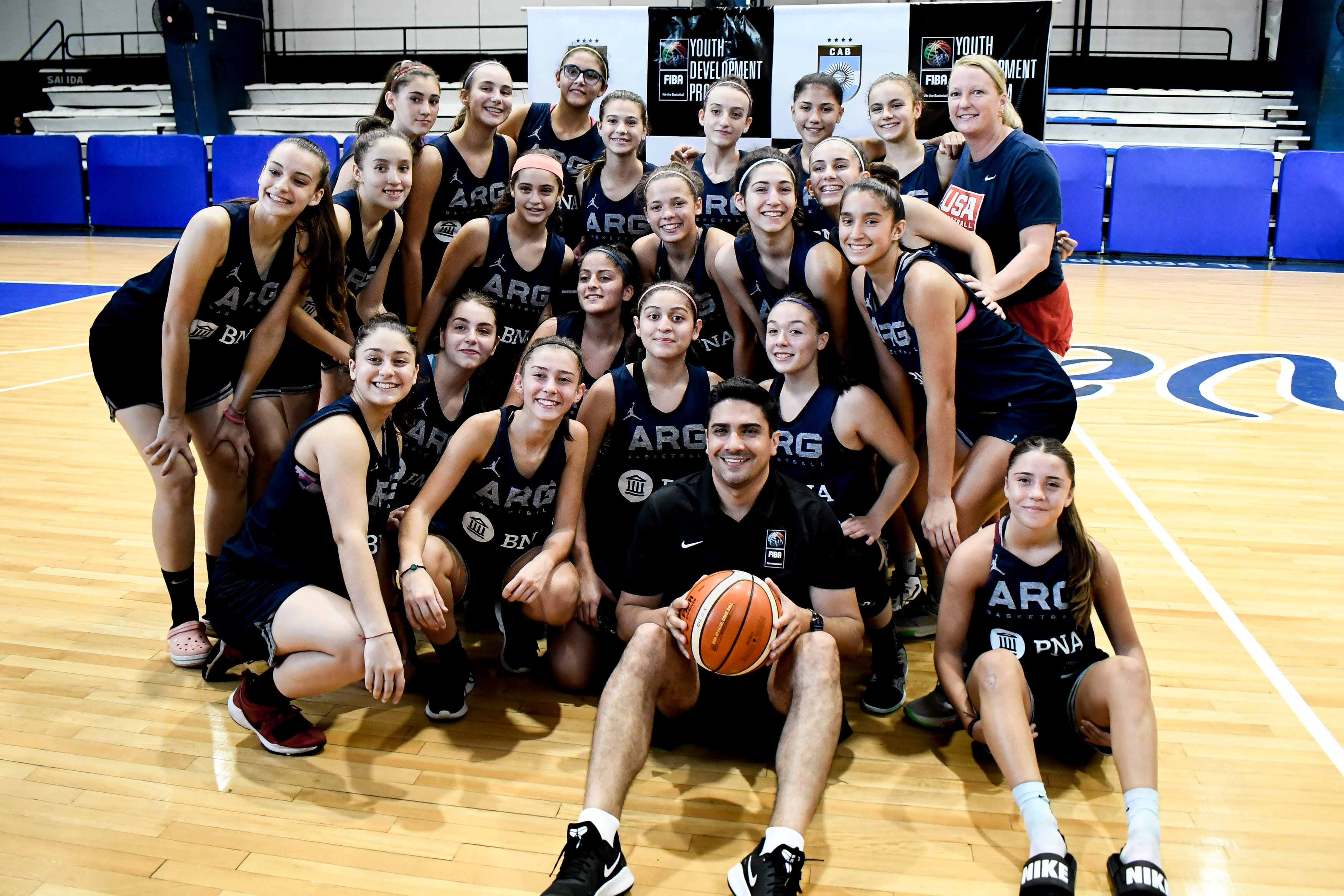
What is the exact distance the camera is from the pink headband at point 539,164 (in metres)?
3.83

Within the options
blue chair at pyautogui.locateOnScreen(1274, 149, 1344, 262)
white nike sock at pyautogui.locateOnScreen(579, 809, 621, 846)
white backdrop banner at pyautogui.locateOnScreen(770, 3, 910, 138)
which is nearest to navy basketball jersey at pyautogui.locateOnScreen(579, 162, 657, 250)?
white nike sock at pyautogui.locateOnScreen(579, 809, 621, 846)

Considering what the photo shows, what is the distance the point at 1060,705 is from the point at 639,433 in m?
1.45

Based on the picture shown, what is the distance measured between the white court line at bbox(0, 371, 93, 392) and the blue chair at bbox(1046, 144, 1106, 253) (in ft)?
31.6

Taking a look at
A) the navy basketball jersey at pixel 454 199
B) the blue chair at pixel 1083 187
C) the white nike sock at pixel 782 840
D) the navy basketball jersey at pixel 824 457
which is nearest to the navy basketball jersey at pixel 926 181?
the navy basketball jersey at pixel 824 457

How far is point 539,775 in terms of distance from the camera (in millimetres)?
2785

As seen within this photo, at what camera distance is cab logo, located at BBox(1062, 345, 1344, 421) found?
6.55m

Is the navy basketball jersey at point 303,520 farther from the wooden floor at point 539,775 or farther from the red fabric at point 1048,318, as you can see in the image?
the red fabric at point 1048,318

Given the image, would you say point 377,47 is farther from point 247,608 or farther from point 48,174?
point 247,608

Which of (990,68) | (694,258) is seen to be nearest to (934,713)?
(694,258)

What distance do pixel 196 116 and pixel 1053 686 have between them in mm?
16044

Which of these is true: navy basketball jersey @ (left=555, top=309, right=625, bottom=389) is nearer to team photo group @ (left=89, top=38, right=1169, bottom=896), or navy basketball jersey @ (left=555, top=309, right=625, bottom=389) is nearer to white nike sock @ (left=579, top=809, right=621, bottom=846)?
team photo group @ (left=89, top=38, right=1169, bottom=896)

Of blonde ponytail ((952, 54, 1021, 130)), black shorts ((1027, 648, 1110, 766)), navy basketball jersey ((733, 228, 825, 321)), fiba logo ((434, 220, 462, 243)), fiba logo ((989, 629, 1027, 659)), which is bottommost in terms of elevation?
black shorts ((1027, 648, 1110, 766))

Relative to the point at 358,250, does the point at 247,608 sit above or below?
below

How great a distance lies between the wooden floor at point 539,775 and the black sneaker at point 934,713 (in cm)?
5
